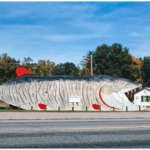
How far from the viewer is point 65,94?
25.1 metres

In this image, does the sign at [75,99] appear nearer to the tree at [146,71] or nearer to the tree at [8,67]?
the tree at [8,67]

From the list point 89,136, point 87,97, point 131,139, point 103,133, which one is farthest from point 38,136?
point 87,97

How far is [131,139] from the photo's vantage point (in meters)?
7.46

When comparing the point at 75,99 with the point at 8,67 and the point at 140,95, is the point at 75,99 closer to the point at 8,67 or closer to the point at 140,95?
the point at 140,95

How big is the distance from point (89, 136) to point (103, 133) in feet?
2.65

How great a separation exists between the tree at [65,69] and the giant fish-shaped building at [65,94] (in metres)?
39.1

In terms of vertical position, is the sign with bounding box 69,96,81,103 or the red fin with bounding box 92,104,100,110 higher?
the sign with bounding box 69,96,81,103

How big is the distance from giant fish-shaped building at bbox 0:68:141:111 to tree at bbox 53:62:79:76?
128 feet

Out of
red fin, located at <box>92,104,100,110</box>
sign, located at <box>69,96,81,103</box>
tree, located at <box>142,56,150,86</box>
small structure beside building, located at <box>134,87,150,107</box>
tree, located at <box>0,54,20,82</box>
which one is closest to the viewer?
red fin, located at <box>92,104,100,110</box>

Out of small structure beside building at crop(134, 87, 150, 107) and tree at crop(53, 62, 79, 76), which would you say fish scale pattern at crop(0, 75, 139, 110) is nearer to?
small structure beside building at crop(134, 87, 150, 107)

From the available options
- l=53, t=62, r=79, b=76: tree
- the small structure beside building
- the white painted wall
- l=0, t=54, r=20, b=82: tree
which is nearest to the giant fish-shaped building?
the white painted wall

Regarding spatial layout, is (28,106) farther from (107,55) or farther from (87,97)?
(107,55)

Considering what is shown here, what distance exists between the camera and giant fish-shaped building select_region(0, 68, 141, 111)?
81.5 feet

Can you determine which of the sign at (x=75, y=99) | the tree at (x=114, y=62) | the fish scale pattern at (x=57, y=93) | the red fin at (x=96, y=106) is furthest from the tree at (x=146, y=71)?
the sign at (x=75, y=99)
